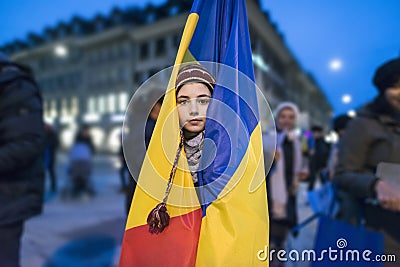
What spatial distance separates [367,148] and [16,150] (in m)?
1.70

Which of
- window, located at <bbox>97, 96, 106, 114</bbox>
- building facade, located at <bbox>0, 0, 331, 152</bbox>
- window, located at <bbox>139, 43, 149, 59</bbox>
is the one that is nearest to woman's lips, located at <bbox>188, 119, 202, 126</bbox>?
building facade, located at <bbox>0, 0, 331, 152</bbox>

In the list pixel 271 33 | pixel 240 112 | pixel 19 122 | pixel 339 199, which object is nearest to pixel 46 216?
pixel 19 122

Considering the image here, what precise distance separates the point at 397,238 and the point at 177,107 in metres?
0.94

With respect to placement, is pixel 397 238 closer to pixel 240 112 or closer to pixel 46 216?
pixel 240 112

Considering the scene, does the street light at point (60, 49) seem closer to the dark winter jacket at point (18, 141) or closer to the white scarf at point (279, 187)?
the dark winter jacket at point (18, 141)

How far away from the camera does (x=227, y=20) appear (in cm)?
84

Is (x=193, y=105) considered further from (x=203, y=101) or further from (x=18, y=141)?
(x=18, y=141)

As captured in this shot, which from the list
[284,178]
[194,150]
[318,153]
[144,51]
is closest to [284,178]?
[284,178]

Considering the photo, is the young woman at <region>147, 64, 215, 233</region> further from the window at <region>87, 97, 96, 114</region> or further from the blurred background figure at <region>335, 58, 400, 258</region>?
the window at <region>87, 97, 96, 114</region>

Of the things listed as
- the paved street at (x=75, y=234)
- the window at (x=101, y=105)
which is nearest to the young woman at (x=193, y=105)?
the paved street at (x=75, y=234)

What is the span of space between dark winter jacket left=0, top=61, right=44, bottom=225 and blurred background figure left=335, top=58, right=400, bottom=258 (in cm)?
161

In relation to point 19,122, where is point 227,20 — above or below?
above

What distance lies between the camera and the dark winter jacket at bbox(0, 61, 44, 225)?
1427 mm

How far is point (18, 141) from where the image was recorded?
1.43 metres
